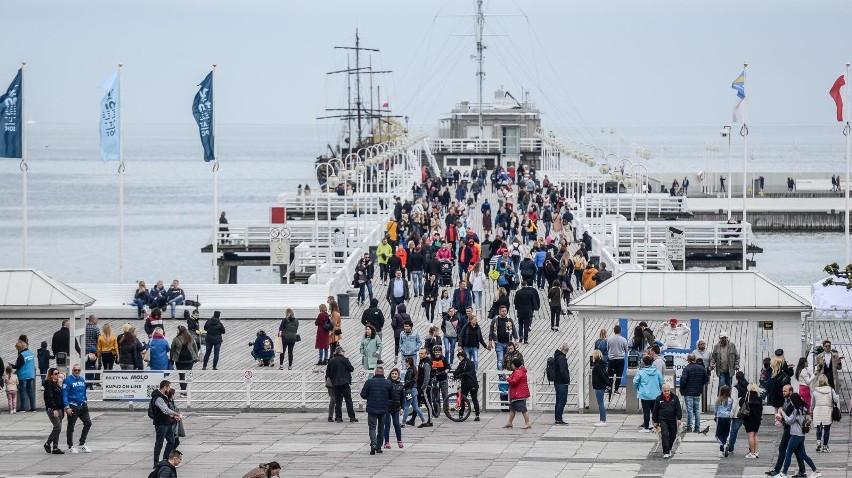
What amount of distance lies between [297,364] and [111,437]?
6666mm

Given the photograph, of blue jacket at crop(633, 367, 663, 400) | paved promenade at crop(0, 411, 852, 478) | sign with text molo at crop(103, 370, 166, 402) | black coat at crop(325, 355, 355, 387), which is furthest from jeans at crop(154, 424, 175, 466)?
blue jacket at crop(633, 367, 663, 400)

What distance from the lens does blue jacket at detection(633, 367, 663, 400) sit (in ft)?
73.8

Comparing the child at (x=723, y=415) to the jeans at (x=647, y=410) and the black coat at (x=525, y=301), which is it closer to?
the jeans at (x=647, y=410)

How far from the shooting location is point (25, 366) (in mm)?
25031

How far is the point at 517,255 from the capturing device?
123ft

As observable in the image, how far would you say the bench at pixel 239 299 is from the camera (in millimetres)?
35875

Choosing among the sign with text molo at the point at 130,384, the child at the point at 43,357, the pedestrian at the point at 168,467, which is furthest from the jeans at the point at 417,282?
the pedestrian at the point at 168,467

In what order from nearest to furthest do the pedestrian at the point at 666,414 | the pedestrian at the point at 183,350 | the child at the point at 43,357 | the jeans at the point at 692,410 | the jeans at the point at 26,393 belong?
the pedestrian at the point at 666,414
the jeans at the point at 692,410
the jeans at the point at 26,393
the child at the point at 43,357
the pedestrian at the point at 183,350

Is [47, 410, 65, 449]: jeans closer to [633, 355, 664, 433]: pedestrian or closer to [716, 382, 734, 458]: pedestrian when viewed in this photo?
[633, 355, 664, 433]: pedestrian

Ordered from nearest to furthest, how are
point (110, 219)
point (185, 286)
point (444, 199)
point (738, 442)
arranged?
point (738, 442) → point (185, 286) → point (444, 199) → point (110, 219)

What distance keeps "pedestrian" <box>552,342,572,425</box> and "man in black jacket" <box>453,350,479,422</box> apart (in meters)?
1.16

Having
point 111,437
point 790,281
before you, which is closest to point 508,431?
point 111,437

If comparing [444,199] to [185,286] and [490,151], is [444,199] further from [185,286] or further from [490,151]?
[490,151]

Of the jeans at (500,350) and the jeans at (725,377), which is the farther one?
the jeans at (500,350)
